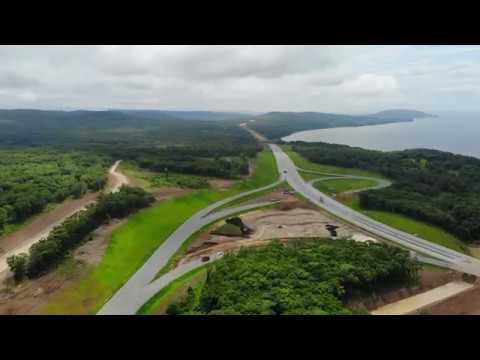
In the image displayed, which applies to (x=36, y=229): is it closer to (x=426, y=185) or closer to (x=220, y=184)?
(x=220, y=184)

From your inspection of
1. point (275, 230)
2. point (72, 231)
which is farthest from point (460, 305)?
point (72, 231)

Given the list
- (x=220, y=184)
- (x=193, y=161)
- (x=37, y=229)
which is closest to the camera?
(x=37, y=229)

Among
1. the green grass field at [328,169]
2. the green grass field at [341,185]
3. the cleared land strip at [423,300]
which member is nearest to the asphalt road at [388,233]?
the green grass field at [341,185]

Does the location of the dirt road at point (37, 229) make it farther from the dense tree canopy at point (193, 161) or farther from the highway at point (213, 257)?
the dense tree canopy at point (193, 161)

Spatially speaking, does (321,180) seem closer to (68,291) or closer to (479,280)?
(479,280)
